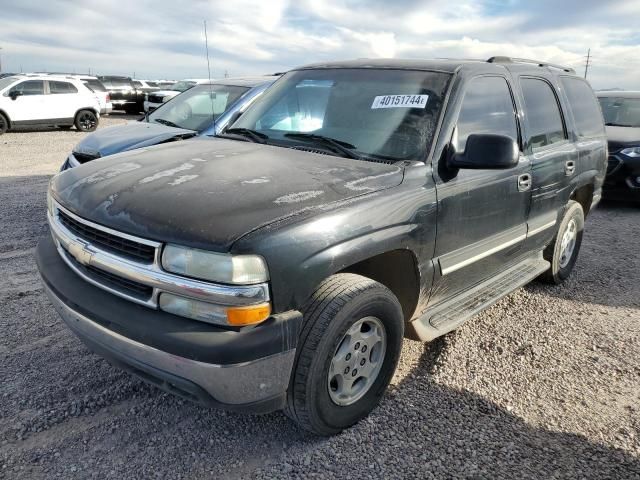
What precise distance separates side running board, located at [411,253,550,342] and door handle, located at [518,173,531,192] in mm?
642

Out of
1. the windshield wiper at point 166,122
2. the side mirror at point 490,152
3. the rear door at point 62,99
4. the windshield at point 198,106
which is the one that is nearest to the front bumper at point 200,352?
the side mirror at point 490,152

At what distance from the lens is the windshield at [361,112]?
3.05 m

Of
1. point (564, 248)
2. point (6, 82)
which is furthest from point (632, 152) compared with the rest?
point (6, 82)

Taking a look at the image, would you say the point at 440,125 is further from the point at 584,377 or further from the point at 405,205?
the point at 584,377

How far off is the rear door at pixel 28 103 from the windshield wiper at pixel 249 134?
1473cm

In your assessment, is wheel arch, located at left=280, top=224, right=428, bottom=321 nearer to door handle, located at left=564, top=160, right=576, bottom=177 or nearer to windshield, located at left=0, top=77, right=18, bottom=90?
door handle, located at left=564, top=160, right=576, bottom=177

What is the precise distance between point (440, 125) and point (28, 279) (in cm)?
371

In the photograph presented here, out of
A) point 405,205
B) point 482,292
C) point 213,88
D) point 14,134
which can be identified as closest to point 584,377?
point 482,292

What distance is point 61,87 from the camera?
16438mm

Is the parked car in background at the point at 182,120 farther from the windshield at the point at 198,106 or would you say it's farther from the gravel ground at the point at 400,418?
the gravel ground at the point at 400,418

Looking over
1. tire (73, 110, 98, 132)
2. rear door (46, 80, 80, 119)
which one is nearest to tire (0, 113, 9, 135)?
rear door (46, 80, 80, 119)

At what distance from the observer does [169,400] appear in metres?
2.95

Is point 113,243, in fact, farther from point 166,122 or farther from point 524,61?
point 166,122

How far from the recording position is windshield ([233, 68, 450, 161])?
3.05 m
